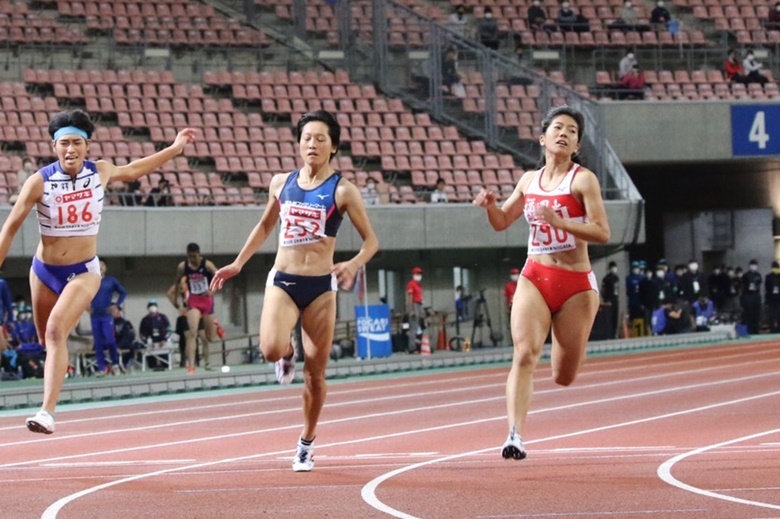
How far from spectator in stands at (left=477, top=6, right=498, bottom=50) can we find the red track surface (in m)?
17.5

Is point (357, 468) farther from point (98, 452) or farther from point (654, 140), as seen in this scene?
point (654, 140)

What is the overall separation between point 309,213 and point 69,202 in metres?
1.69

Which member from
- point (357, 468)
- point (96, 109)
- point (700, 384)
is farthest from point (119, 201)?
point (357, 468)

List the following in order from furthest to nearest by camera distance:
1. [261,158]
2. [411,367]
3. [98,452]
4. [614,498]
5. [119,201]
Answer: [261,158], [119,201], [411,367], [98,452], [614,498]

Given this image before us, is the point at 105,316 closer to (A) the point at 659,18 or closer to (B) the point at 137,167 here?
(B) the point at 137,167

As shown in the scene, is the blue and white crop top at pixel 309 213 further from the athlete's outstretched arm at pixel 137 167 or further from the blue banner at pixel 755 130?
the blue banner at pixel 755 130

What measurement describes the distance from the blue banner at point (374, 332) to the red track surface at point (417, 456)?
6071 millimetres

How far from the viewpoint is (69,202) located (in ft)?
32.4

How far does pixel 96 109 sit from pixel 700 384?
16.1 m

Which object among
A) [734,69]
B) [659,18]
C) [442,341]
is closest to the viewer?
[442,341]

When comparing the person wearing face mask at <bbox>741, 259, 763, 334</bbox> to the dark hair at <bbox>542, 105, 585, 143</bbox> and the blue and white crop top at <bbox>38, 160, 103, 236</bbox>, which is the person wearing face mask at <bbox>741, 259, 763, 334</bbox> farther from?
the blue and white crop top at <bbox>38, 160, 103, 236</bbox>

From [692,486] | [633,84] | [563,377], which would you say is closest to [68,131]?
[563,377]

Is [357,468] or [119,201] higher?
[119,201]

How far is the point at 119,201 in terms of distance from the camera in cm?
2809
